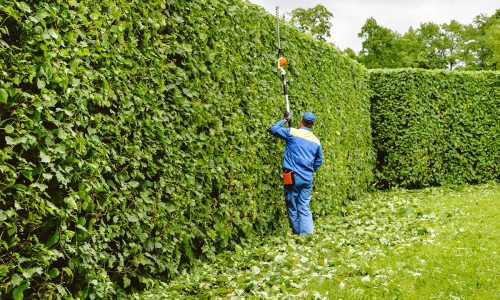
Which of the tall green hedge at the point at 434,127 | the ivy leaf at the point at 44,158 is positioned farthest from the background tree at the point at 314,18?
the ivy leaf at the point at 44,158

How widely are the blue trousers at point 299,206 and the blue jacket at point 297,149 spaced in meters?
0.17

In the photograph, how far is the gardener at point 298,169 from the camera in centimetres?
833

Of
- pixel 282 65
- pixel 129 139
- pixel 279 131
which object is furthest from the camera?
pixel 282 65

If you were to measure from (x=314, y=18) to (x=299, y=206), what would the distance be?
51.5m

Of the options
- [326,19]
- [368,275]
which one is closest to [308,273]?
[368,275]

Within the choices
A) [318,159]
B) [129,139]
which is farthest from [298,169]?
[129,139]

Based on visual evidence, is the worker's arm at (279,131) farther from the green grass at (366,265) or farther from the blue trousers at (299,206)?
the green grass at (366,265)

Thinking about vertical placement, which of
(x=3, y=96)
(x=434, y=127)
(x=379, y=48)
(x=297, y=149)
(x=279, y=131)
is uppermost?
(x=379, y=48)

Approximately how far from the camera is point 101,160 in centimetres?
459

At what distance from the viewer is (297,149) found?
27.4ft

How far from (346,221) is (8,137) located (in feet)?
24.8

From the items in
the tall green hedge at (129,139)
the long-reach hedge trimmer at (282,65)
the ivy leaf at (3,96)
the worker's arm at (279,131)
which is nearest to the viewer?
the ivy leaf at (3,96)

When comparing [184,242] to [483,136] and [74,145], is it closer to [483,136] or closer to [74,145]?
[74,145]

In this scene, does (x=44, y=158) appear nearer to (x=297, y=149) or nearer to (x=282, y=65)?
(x=297, y=149)
